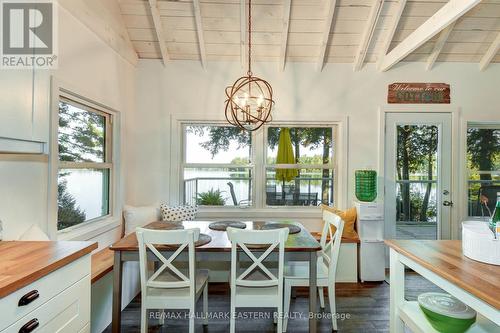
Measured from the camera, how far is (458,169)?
3770mm

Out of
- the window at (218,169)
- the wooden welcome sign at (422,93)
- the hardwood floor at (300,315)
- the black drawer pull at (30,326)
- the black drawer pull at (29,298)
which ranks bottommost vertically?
the hardwood floor at (300,315)

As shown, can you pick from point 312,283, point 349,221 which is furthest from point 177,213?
point 349,221

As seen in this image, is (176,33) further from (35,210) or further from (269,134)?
(35,210)

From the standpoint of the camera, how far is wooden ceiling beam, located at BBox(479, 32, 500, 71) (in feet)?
11.5

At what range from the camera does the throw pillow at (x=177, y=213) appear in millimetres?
3508

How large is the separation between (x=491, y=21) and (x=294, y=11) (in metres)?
2.20

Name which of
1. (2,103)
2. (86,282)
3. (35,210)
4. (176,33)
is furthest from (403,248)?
(176,33)

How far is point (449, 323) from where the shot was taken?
138 centimetres

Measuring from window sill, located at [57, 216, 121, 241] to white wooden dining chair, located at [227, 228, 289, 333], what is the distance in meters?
1.44

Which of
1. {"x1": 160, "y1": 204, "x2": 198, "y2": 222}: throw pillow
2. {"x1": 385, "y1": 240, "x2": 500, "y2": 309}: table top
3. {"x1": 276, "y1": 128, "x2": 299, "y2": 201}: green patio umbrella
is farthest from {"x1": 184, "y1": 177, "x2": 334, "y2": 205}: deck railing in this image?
{"x1": 385, "y1": 240, "x2": 500, "y2": 309}: table top

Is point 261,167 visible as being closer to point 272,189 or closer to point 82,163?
point 272,189

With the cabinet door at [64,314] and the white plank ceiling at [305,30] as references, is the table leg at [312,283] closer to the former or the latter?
the cabinet door at [64,314]

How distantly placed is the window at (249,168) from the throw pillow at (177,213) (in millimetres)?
330

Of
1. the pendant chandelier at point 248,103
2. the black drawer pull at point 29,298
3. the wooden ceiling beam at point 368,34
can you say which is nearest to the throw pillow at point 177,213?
the pendant chandelier at point 248,103
